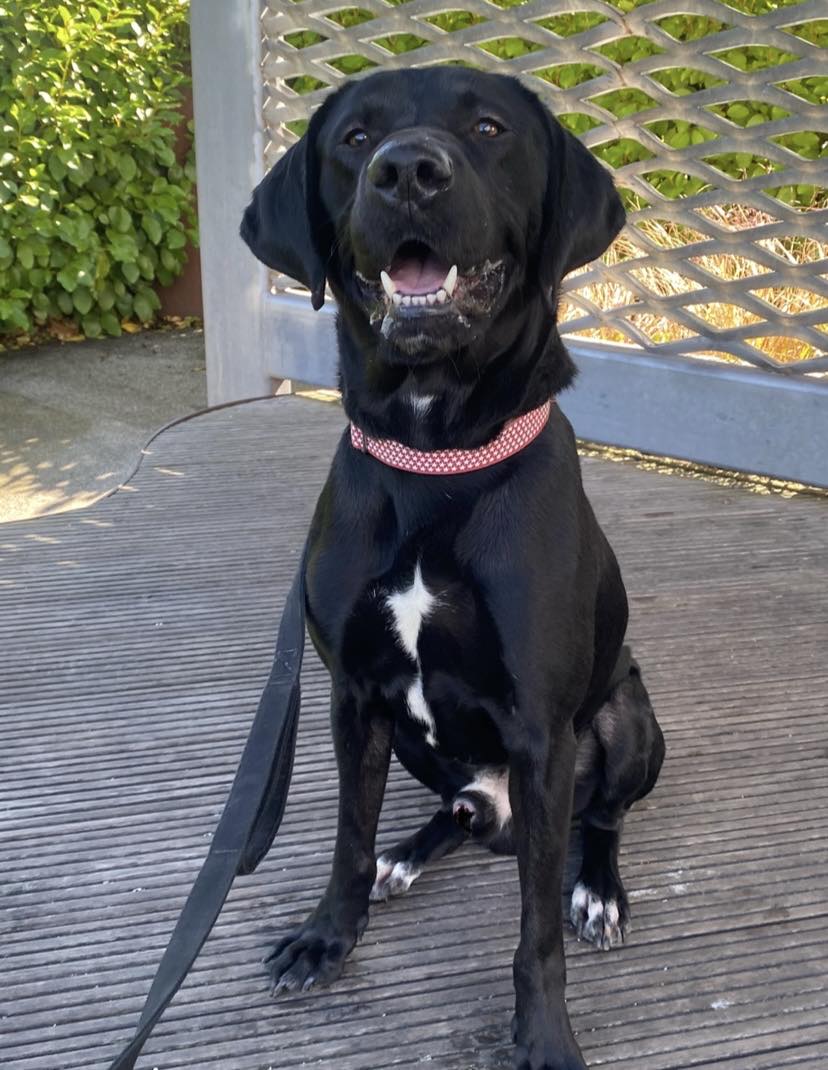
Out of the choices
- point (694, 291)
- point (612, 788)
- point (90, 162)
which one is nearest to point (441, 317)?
point (612, 788)

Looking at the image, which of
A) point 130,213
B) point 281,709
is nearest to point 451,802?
point 281,709

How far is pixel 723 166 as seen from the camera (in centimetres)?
536

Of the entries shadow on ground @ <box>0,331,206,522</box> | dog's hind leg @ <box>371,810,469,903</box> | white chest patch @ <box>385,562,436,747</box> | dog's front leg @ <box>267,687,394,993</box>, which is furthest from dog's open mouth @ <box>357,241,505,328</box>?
shadow on ground @ <box>0,331,206,522</box>

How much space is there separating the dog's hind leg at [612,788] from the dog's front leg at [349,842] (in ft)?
1.19

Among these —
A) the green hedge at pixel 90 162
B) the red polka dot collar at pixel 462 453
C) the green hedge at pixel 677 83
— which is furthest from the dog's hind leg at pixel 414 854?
the green hedge at pixel 90 162

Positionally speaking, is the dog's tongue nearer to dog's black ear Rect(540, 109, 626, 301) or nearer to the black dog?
the black dog

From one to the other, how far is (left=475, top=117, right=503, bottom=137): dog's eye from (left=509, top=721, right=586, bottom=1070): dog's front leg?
2.85 ft

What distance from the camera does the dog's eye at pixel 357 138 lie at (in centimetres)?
177

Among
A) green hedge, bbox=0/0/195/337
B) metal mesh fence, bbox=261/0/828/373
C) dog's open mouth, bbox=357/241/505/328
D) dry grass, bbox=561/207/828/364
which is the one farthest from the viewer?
green hedge, bbox=0/0/195/337

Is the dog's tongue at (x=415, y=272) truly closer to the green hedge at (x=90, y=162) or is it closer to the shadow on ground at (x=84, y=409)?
the shadow on ground at (x=84, y=409)

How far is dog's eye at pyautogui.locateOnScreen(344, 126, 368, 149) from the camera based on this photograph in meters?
1.77

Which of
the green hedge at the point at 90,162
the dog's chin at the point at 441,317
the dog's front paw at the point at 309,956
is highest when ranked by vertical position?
the dog's chin at the point at 441,317

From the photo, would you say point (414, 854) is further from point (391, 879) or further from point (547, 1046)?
point (547, 1046)

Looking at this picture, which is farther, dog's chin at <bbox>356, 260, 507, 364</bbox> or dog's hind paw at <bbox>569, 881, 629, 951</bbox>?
dog's hind paw at <bbox>569, 881, 629, 951</bbox>
